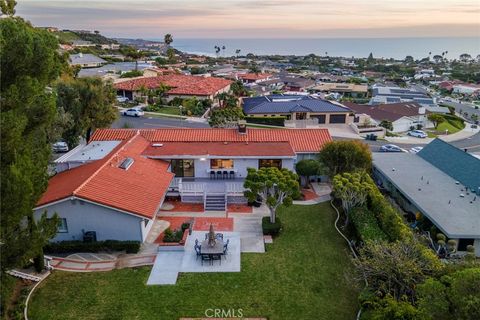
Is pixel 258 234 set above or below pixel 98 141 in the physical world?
below

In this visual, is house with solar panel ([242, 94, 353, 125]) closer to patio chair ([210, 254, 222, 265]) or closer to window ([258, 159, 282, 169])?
window ([258, 159, 282, 169])

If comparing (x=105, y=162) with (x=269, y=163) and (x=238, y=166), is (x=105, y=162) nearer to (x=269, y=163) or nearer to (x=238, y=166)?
(x=238, y=166)

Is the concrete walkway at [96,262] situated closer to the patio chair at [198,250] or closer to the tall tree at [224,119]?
the patio chair at [198,250]

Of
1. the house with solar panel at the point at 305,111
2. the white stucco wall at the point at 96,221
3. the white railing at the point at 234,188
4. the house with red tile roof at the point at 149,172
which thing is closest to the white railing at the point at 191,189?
the house with red tile roof at the point at 149,172

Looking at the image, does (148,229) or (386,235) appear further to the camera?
(148,229)

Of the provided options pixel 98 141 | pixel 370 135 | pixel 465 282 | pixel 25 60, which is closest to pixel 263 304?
pixel 465 282

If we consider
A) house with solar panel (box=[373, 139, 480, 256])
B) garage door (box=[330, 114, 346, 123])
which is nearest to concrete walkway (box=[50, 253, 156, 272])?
house with solar panel (box=[373, 139, 480, 256])

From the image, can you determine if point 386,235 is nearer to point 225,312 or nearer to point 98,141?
point 225,312

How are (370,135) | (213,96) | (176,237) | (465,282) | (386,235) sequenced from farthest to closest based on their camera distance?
(213,96)
(370,135)
(176,237)
(386,235)
(465,282)

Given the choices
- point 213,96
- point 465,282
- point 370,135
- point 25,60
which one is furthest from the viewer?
point 213,96
